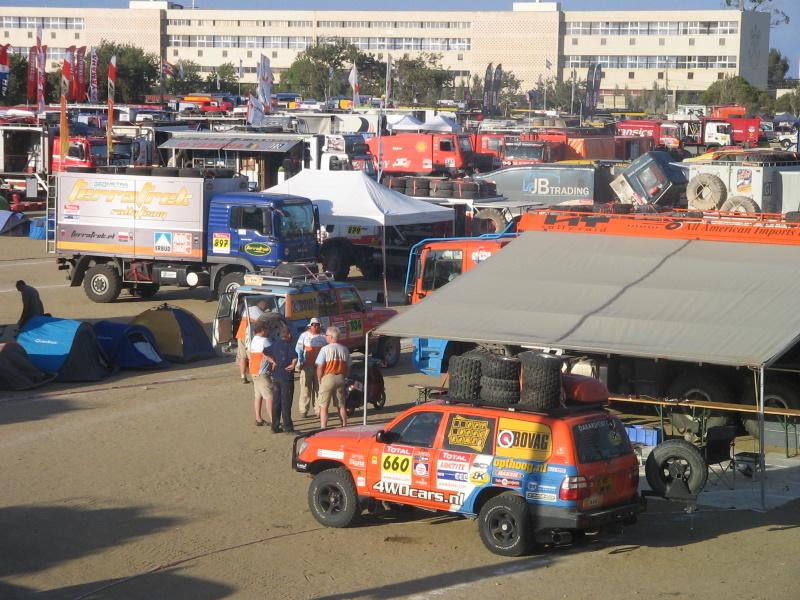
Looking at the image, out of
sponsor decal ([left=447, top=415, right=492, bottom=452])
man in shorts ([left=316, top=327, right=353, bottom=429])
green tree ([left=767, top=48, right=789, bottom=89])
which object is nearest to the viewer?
sponsor decal ([left=447, top=415, right=492, bottom=452])

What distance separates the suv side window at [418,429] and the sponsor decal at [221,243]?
13.0 meters

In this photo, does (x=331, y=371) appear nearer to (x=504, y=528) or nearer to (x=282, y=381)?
(x=282, y=381)

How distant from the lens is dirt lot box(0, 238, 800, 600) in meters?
9.35

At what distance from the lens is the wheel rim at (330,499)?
35.7ft

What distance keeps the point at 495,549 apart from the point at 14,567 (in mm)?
4092

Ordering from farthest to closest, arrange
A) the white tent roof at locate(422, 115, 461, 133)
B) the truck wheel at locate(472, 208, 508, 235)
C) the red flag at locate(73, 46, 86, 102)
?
1. the red flag at locate(73, 46, 86, 102)
2. the white tent roof at locate(422, 115, 461, 133)
3. the truck wheel at locate(472, 208, 508, 235)

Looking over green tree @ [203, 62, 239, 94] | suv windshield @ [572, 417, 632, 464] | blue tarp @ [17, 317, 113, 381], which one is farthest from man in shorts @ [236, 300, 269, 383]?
green tree @ [203, 62, 239, 94]

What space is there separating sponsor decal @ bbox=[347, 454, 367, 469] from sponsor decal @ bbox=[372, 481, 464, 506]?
224 mm

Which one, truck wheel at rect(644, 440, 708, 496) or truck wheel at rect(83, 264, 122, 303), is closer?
truck wheel at rect(644, 440, 708, 496)

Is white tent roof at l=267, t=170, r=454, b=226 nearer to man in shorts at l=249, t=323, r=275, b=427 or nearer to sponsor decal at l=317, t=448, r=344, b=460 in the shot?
man in shorts at l=249, t=323, r=275, b=427

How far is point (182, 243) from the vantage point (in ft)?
76.3

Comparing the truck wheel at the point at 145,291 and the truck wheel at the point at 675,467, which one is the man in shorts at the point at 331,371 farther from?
the truck wheel at the point at 145,291

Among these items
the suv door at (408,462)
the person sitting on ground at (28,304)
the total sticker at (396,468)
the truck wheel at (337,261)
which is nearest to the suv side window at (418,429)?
the suv door at (408,462)

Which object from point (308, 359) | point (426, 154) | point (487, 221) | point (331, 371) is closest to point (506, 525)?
point (331, 371)
